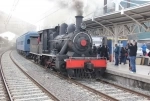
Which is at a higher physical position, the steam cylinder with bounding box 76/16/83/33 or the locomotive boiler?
the steam cylinder with bounding box 76/16/83/33

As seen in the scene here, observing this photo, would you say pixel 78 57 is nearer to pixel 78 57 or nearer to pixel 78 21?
pixel 78 57

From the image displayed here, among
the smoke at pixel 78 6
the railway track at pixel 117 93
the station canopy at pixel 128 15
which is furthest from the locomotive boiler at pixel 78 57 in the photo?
the station canopy at pixel 128 15

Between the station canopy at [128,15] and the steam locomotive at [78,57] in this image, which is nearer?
the station canopy at [128,15]

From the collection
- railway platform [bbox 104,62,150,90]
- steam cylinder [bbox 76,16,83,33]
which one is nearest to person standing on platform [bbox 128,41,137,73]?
railway platform [bbox 104,62,150,90]

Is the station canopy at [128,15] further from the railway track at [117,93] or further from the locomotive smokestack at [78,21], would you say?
the railway track at [117,93]

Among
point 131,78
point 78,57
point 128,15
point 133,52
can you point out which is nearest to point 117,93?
point 131,78

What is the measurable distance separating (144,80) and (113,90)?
1180mm

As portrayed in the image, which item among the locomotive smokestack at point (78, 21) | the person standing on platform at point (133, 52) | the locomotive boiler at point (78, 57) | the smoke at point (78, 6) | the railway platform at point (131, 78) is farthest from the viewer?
the smoke at point (78, 6)

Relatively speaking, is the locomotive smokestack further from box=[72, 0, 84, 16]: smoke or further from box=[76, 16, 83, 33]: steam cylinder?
box=[72, 0, 84, 16]: smoke

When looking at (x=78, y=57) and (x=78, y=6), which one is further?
(x=78, y=6)

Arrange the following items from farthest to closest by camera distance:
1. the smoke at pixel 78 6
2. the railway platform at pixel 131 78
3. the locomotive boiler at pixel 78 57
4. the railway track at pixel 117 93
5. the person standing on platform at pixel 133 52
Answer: the smoke at pixel 78 6
the locomotive boiler at pixel 78 57
the person standing on platform at pixel 133 52
the railway platform at pixel 131 78
the railway track at pixel 117 93

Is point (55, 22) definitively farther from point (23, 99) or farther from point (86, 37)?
point (23, 99)

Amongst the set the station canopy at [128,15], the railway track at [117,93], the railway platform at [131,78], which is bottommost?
the railway track at [117,93]

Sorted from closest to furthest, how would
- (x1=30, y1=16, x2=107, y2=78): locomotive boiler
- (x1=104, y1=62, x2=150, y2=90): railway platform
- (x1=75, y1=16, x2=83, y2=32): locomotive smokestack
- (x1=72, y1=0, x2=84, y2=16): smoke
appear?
(x1=104, y1=62, x2=150, y2=90): railway platform
(x1=30, y1=16, x2=107, y2=78): locomotive boiler
(x1=75, y1=16, x2=83, y2=32): locomotive smokestack
(x1=72, y1=0, x2=84, y2=16): smoke
